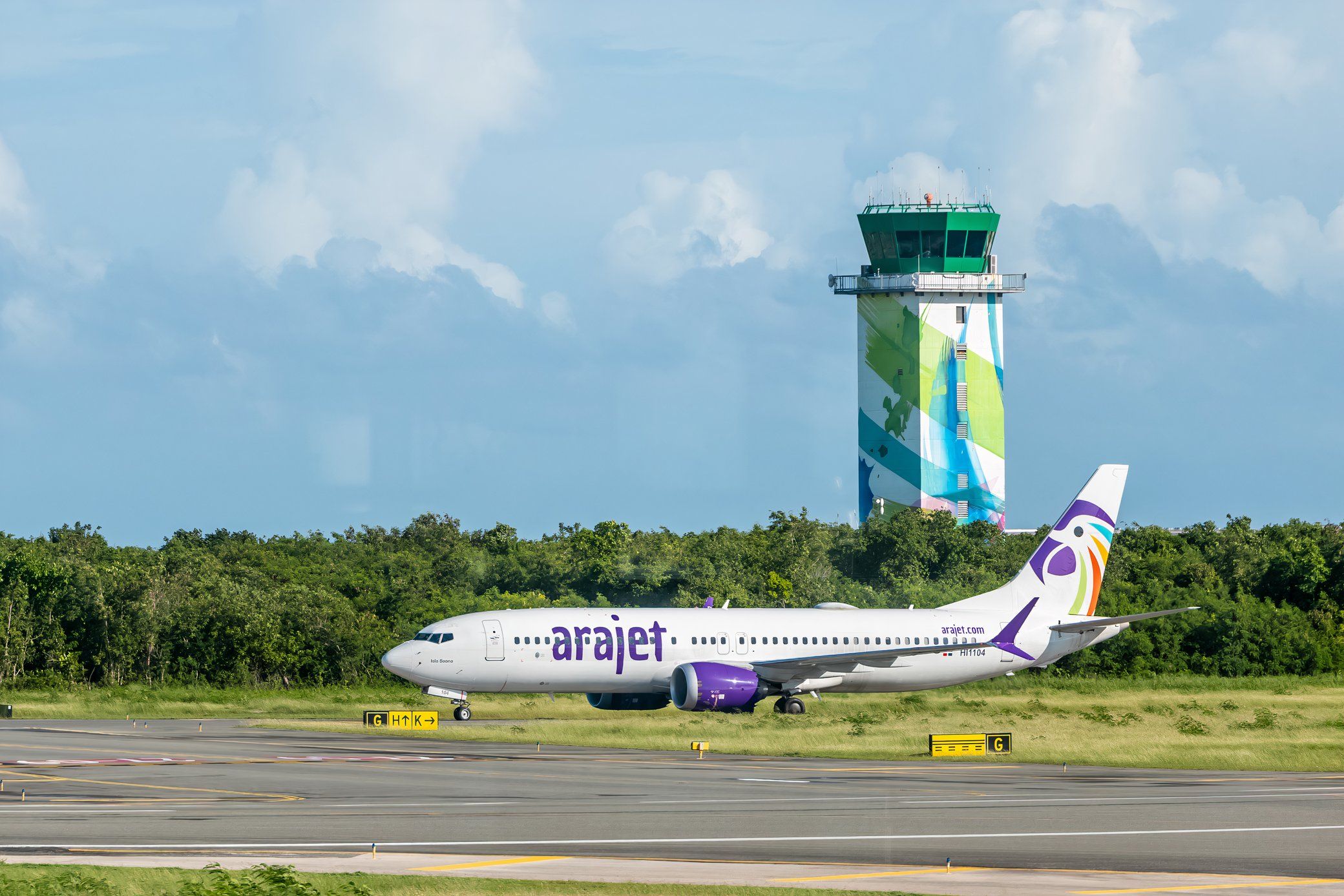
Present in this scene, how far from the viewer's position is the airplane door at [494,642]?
48.1 metres

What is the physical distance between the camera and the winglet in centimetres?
5400

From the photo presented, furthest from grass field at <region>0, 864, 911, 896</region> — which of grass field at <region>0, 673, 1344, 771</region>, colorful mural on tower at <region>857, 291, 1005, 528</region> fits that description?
colorful mural on tower at <region>857, 291, 1005, 528</region>

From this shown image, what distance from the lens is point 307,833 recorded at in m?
21.9

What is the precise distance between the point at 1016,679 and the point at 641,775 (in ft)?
115

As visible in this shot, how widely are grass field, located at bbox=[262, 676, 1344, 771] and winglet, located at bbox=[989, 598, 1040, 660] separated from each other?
169 centimetres

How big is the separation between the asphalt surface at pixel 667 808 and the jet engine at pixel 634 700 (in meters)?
13.9

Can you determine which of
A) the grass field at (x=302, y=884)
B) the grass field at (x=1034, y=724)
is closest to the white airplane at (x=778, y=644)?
the grass field at (x=1034, y=724)

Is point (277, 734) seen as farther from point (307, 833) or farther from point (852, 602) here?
point (852, 602)

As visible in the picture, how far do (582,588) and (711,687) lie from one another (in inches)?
1381

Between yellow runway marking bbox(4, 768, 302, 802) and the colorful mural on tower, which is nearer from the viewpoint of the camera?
yellow runway marking bbox(4, 768, 302, 802)

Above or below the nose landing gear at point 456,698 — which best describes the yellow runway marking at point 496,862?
below

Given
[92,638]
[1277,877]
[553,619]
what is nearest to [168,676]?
[92,638]

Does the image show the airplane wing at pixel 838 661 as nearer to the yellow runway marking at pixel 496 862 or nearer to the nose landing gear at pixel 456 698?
the nose landing gear at pixel 456 698

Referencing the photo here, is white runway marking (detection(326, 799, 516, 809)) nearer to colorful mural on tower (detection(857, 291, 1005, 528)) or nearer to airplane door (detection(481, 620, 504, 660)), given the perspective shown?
airplane door (detection(481, 620, 504, 660))
